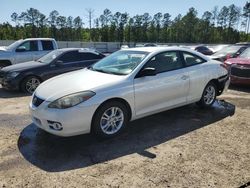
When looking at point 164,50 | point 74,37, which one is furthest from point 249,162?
point 74,37

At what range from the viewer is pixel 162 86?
5.39 meters

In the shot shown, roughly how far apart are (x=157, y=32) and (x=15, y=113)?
70218 millimetres

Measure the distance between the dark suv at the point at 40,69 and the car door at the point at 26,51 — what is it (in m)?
2.63

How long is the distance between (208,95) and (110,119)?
2882 millimetres

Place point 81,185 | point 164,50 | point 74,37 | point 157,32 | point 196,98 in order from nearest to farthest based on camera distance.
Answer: point 81,185 → point 164,50 → point 196,98 → point 74,37 → point 157,32

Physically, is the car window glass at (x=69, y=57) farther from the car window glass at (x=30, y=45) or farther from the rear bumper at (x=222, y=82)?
the rear bumper at (x=222, y=82)

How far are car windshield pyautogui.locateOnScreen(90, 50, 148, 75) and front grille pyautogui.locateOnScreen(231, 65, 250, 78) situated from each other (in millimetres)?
4882

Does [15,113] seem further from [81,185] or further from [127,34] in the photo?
[127,34]

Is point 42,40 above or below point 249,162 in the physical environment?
above

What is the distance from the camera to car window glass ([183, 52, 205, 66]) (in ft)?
20.0

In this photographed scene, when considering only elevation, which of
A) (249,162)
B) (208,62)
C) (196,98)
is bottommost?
(249,162)

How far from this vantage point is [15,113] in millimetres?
6559

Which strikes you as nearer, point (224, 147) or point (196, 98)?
point (224, 147)

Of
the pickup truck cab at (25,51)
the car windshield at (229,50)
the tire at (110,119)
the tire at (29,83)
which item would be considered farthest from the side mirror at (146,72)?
the car windshield at (229,50)
